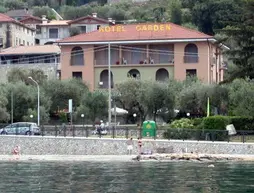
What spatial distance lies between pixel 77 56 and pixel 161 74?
12.5 metres

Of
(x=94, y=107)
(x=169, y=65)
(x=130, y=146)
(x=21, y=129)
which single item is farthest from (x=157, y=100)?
(x=130, y=146)

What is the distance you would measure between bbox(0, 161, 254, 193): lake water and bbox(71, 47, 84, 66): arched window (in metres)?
49.7

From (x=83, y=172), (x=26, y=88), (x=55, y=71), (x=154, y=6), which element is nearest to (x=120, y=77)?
(x=55, y=71)

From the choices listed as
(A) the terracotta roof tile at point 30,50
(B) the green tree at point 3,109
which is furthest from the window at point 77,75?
(B) the green tree at point 3,109

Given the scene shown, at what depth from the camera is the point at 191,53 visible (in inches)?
4053

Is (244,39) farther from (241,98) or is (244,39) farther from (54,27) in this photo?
(54,27)

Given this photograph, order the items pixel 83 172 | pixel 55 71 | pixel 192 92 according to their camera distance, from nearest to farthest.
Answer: pixel 83 172
pixel 192 92
pixel 55 71

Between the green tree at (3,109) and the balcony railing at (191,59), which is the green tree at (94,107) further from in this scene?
the balcony railing at (191,59)

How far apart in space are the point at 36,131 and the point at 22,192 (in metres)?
29.6

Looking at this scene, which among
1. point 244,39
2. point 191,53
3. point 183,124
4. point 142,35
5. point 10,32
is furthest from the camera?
point 10,32

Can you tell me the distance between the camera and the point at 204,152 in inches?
2356

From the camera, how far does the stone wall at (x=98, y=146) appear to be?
59.7 m

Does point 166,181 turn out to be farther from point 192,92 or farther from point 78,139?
point 192,92

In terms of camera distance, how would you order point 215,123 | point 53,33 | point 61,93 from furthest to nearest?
point 53,33
point 61,93
point 215,123
